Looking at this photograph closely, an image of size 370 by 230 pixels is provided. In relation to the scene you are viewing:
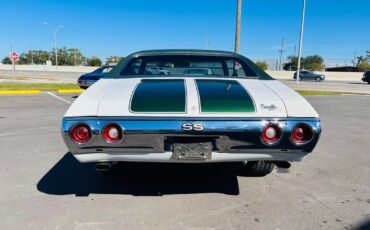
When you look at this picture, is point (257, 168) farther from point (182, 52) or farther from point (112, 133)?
point (112, 133)

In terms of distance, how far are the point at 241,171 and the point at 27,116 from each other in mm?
6152

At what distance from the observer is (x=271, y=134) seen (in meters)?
2.42

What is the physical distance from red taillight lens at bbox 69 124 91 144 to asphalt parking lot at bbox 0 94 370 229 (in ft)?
2.42

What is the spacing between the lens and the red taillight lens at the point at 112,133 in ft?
7.73

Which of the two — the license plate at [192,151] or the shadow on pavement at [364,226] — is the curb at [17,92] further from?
the shadow on pavement at [364,226]

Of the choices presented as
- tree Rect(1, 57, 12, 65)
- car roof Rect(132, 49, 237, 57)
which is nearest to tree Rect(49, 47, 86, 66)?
tree Rect(1, 57, 12, 65)

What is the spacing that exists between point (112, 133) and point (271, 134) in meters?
1.29

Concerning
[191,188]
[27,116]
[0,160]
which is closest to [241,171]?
[191,188]

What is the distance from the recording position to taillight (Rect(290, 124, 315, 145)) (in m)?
2.42

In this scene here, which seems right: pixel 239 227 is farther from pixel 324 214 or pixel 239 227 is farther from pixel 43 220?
pixel 43 220

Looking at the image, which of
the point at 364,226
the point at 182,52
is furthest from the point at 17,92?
the point at 364,226

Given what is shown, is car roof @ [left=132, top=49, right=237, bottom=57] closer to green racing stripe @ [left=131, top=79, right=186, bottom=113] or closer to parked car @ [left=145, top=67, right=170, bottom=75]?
parked car @ [left=145, top=67, right=170, bottom=75]

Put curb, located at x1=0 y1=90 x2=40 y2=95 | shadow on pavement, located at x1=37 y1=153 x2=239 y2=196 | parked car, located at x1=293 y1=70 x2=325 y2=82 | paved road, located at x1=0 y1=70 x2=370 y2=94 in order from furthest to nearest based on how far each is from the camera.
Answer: parked car, located at x1=293 y1=70 x2=325 y2=82, paved road, located at x1=0 y1=70 x2=370 y2=94, curb, located at x1=0 y1=90 x2=40 y2=95, shadow on pavement, located at x1=37 y1=153 x2=239 y2=196

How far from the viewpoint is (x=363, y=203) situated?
298 centimetres
